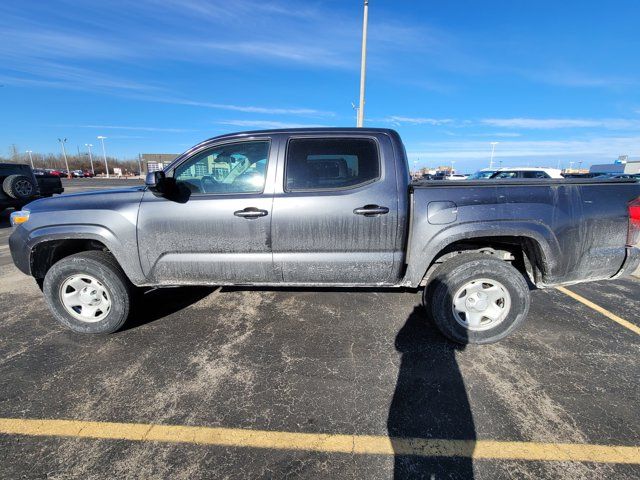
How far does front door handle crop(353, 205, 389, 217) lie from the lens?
290 centimetres

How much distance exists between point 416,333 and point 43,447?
3.02 meters

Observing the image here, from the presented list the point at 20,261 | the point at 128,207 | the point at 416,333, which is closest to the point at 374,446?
the point at 416,333

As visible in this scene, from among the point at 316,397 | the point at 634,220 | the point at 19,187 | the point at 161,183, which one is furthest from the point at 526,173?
the point at 19,187

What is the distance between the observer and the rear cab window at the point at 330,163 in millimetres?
3035

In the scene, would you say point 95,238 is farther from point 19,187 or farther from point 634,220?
point 19,187

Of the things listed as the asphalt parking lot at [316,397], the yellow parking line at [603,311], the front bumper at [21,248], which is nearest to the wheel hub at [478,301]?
the asphalt parking lot at [316,397]

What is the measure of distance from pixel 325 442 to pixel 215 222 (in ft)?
6.68

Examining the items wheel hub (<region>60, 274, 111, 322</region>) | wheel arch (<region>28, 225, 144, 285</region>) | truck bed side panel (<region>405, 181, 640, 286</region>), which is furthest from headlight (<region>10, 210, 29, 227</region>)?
truck bed side panel (<region>405, 181, 640, 286</region>)

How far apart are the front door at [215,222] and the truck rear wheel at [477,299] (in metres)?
1.59

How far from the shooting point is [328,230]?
2.99m

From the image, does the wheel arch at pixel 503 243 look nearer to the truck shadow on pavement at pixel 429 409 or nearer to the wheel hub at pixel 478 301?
the wheel hub at pixel 478 301

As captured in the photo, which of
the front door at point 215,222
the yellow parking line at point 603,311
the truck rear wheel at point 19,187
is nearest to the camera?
the front door at point 215,222

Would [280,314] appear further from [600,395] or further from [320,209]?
[600,395]

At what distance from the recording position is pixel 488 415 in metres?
2.21
